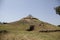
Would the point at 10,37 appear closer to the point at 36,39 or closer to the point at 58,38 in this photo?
the point at 36,39

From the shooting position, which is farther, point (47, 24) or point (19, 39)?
point (47, 24)

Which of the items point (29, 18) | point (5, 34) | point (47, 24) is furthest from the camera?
point (29, 18)

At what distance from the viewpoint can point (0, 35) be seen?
1784cm

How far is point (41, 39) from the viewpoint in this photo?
1739 centimetres

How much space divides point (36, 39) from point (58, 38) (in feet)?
12.1

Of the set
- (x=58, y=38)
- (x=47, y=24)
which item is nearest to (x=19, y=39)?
(x=58, y=38)

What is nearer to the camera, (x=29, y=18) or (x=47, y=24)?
(x=47, y=24)

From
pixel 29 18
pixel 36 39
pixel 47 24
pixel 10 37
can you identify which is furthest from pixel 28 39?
pixel 29 18

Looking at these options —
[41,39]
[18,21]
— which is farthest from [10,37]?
[18,21]

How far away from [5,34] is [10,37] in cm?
116

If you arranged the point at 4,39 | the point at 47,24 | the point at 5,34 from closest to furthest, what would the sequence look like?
the point at 4,39
the point at 5,34
the point at 47,24

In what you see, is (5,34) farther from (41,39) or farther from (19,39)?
(41,39)

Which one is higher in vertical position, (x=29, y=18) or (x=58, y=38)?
(x=29, y=18)

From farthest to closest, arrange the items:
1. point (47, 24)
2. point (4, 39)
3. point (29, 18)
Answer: point (29, 18) → point (47, 24) → point (4, 39)
